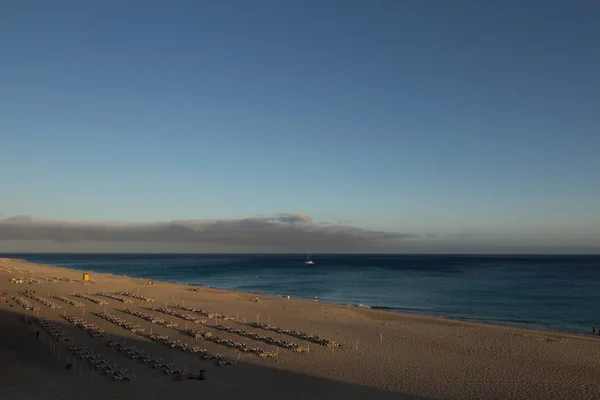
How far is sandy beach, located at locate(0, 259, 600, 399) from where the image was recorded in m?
18.7

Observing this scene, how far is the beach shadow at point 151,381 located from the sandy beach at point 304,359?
0.16ft

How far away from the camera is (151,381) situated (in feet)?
63.2

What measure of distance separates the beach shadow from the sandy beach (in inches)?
1.9

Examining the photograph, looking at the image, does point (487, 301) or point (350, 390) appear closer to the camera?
point (350, 390)

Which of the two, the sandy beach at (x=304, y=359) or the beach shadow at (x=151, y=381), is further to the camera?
the sandy beach at (x=304, y=359)

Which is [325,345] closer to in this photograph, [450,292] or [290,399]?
[290,399]

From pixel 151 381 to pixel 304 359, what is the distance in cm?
772

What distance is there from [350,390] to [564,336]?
22.0 meters

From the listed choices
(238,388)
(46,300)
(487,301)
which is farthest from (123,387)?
(487,301)

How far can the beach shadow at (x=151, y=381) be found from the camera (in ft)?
58.8

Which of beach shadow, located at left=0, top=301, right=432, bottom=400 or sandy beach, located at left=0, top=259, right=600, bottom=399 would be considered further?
sandy beach, located at left=0, top=259, right=600, bottom=399

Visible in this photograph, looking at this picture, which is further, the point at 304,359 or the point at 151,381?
the point at 304,359

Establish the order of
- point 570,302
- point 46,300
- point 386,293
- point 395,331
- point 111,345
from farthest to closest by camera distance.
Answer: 1. point 386,293
2. point 570,302
3. point 46,300
4. point 395,331
5. point 111,345

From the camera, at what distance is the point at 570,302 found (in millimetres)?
54594
